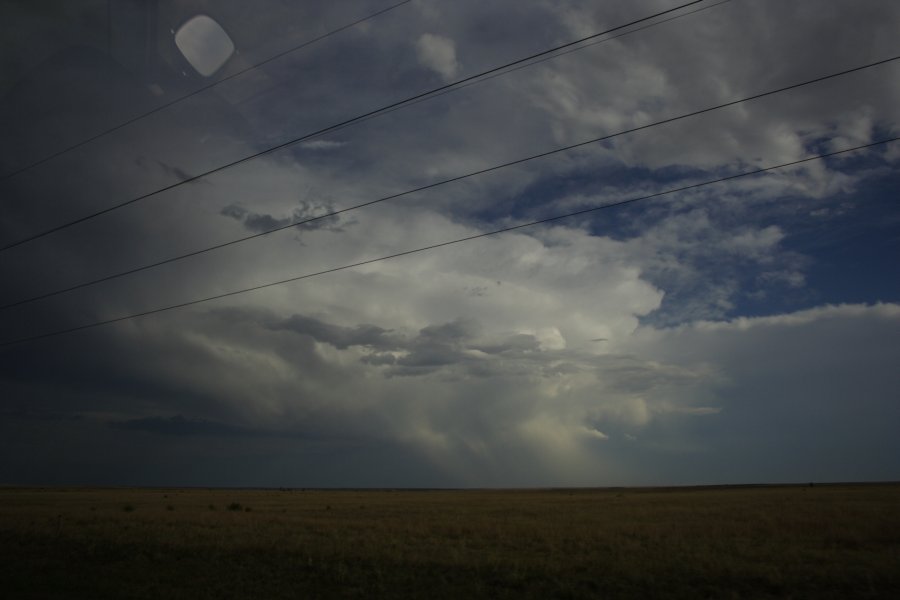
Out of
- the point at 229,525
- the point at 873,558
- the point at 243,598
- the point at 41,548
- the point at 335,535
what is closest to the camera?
the point at 243,598

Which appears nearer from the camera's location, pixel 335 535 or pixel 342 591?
pixel 342 591

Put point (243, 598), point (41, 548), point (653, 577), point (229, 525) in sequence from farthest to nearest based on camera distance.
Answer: point (229, 525)
point (41, 548)
point (653, 577)
point (243, 598)

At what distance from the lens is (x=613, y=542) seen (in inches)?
1043

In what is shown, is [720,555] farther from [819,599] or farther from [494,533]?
[494,533]

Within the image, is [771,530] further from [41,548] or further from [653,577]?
[41,548]

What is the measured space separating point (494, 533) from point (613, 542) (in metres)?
7.38

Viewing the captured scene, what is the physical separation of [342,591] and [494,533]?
1718cm

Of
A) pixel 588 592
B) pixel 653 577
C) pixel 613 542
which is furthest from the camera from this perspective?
pixel 613 542

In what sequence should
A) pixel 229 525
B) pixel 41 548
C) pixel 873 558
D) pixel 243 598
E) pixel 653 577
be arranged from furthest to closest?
pixel 229 525
pixel 41 548
pixel 873 558
pixel 653 577
pixel 243 598

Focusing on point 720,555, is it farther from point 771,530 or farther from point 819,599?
point 771,530

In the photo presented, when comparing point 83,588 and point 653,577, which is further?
point 653,577

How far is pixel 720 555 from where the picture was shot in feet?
72.6

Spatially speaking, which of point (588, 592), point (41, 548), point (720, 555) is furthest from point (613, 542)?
point (41, 548)

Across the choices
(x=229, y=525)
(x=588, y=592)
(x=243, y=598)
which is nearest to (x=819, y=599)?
(x=588, y=592)
